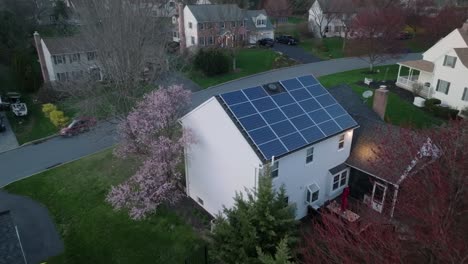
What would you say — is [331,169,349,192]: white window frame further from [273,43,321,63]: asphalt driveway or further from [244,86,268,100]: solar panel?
[273,43,321,63]: asphalt driveway

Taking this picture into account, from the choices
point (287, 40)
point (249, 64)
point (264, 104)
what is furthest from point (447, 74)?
point (287, 40)

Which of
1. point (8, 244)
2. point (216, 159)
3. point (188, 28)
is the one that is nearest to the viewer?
point (8, 244)

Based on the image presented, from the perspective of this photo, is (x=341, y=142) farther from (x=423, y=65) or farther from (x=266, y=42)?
(x=266, y=42)

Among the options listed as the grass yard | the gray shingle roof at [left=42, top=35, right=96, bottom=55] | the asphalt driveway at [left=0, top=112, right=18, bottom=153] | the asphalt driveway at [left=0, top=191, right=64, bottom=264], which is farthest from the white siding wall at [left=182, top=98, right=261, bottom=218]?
the gray shingle roof at [left=42, top=35, right=96, bottom=55]

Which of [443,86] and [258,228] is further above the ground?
[443,86]

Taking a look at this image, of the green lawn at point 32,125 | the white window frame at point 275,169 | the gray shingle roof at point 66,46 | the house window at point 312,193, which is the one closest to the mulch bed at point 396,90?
the house window at point 312,193

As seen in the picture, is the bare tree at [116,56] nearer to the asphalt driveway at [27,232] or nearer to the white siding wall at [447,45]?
the asphalt driveway at [27,232]

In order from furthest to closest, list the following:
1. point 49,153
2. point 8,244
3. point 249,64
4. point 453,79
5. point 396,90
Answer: point 249,64
point 396,90
point 453,79
point 49,153
point 8,244
